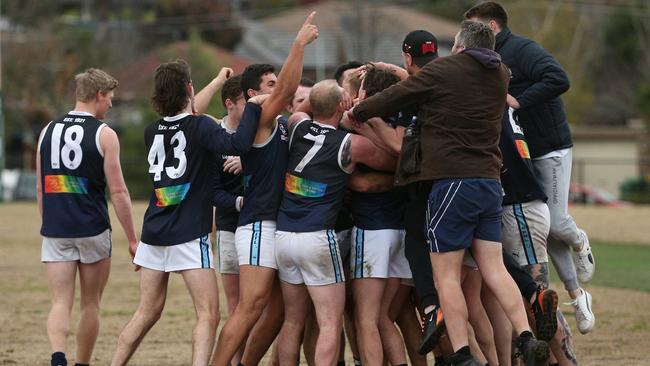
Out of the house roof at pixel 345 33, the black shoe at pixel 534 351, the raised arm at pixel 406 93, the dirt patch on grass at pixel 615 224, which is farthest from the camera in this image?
the house roof at pixel 345 33

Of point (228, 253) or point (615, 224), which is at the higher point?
point (228, 253)

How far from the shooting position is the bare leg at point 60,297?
877 cm

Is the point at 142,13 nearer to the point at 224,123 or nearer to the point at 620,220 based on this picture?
the point at 620,220

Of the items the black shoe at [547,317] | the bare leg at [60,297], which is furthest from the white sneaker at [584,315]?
the bare leg at [60,297]

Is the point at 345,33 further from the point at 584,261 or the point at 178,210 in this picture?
the point at 178,210

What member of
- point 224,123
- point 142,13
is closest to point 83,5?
point 142,13

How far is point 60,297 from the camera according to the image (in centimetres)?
886

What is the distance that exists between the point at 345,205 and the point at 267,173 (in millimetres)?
648

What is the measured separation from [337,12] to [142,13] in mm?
26148

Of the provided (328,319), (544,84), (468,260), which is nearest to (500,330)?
(468,260)

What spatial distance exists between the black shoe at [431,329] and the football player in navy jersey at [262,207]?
1166 mm

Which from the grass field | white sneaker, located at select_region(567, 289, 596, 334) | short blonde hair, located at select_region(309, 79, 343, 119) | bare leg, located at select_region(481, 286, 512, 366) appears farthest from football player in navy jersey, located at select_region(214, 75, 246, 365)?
white sneaker, located at select_region(567, 289, 596, 334)

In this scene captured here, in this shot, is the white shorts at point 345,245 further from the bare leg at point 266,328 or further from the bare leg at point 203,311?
the bare leg at point 203,311

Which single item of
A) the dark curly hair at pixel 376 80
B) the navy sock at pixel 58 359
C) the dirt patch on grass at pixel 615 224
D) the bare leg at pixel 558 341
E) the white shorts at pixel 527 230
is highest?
the dark curly hair at pixel 376 80
